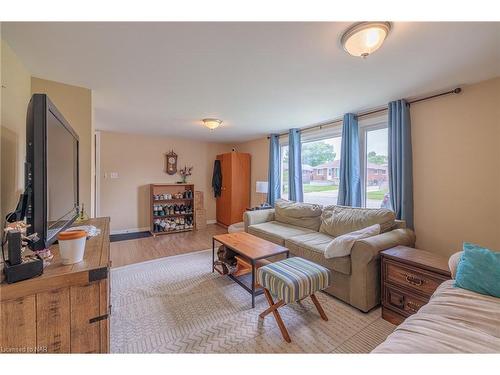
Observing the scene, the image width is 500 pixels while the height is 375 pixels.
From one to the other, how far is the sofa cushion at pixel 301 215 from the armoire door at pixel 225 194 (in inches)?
74.8

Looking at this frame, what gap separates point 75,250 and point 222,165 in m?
4.63

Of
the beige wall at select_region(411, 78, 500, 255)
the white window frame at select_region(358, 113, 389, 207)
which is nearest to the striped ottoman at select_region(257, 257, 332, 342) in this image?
the beige wall at select_region(411, 78, 500, 255)

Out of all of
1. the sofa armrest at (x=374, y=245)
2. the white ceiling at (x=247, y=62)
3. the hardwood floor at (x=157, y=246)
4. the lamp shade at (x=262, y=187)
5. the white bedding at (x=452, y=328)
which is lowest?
the hardwood floor at (x=157, y=246)

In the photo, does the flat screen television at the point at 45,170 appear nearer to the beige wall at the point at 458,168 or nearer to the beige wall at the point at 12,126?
the beige wall at the point at 12,126

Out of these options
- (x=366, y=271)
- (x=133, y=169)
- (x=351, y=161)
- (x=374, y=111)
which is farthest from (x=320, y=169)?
(x=133, y=169)

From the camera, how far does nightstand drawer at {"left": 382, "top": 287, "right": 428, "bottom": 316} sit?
1.72 meters

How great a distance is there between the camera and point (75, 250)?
1.06 m

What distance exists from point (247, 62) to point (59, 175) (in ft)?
5.04

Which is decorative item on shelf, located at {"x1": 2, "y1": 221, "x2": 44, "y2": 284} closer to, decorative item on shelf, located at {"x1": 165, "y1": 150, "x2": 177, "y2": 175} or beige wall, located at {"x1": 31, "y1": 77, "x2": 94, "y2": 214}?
beige wall, located at {"x1": 31, "y1": 77, "x2": 94, "y2": 214}

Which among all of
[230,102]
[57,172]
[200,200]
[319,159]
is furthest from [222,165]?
[57,172]

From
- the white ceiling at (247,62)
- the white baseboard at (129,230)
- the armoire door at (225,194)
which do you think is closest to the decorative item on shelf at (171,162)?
the armoire door at (225,194)

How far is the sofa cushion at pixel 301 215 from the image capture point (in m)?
3.27

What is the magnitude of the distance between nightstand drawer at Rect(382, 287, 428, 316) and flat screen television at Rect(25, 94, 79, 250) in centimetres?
248

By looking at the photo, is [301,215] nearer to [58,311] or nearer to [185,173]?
[58,311]
